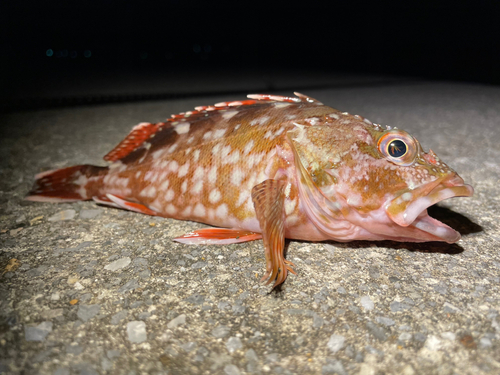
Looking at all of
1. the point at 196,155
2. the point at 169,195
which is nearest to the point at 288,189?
the point at 196,155

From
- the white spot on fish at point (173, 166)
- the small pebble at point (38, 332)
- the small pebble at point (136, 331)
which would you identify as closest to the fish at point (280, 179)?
the white spot on fish at point (173, 166)

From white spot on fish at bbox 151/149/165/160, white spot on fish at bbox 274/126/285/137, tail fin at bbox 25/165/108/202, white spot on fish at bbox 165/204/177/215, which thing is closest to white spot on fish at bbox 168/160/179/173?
white spot on fish at bbox 151/149/165/160

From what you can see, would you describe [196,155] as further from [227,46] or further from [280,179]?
[227,46]

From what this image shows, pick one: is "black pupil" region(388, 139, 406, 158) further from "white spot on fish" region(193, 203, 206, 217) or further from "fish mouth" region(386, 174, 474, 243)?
"white spot on fish" region(193, 203, 206, 217)

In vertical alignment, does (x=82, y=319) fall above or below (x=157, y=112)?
below

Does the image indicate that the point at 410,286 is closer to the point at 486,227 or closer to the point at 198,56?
the point at 486,227

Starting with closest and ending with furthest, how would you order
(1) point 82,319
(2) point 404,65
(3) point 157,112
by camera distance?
(1) point 82,319 < (3) point 157,112 < (2) point 404,65

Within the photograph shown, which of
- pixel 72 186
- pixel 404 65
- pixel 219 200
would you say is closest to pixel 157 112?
pixel 72 186
